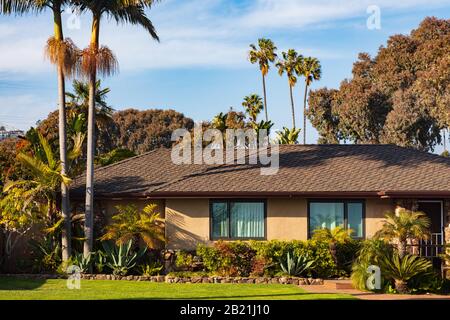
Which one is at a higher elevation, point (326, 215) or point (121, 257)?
point (326, 215)

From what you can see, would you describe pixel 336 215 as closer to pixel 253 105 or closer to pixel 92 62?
pixel 92 62

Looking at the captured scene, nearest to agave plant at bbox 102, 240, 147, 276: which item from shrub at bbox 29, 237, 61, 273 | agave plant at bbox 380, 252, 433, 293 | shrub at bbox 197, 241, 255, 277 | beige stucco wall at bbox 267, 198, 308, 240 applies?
shrub at bbox 29, 237, 61, 273

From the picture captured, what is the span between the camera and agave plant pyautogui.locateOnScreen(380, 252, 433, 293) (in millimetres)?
20578

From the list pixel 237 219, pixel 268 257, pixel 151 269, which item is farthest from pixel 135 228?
pixel 268 257

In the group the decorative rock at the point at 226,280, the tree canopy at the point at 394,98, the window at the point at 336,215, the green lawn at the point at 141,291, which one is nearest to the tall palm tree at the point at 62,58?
the green lawn at the point at 141,291

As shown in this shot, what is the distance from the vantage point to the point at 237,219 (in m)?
26.1

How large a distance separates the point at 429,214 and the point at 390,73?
41.0 meters

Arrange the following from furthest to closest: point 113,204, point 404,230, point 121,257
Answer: point 113,204 → point 121,257 → point 404,230

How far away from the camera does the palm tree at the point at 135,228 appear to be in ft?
83.5

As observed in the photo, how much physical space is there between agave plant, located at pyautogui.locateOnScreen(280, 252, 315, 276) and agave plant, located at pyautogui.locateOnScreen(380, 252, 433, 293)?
3723 millimetres

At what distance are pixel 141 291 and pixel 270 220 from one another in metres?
6.75

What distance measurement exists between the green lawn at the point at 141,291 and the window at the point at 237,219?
11.4 feet

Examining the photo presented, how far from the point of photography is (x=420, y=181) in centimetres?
2611

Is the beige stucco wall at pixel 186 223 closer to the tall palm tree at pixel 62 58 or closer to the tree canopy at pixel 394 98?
the tall palm tree at pixel 62 58
